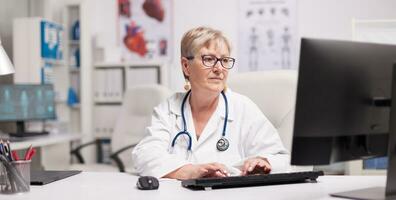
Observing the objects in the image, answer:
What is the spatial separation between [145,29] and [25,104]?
4.93 feet

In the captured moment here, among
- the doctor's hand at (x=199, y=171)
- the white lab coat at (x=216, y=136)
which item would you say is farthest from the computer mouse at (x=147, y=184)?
the white lab coat at (x=216, y=136)

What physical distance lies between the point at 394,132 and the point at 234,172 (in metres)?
0.64

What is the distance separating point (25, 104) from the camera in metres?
3.83

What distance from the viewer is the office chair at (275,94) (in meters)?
2.08

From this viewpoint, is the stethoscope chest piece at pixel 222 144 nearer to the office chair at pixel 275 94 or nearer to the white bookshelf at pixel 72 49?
the office chair at pixel 275 94

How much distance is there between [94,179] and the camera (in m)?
1.62

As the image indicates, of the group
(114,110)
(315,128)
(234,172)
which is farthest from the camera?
(114,110)

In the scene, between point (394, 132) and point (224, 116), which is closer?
point (394, 132)

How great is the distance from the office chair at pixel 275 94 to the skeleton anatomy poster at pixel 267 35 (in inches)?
95.3

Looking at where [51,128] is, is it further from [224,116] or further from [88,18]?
[224,116]

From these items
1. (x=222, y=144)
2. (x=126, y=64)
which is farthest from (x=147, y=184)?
(x=126, y=64)

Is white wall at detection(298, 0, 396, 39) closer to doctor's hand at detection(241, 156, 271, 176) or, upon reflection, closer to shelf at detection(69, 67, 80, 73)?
shelf at detection(69, 67, 80, 73)

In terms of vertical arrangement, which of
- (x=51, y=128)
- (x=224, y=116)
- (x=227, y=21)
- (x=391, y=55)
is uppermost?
(x=227, y=21)

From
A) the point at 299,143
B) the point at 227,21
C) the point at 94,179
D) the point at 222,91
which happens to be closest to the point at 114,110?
the point at 227,21
